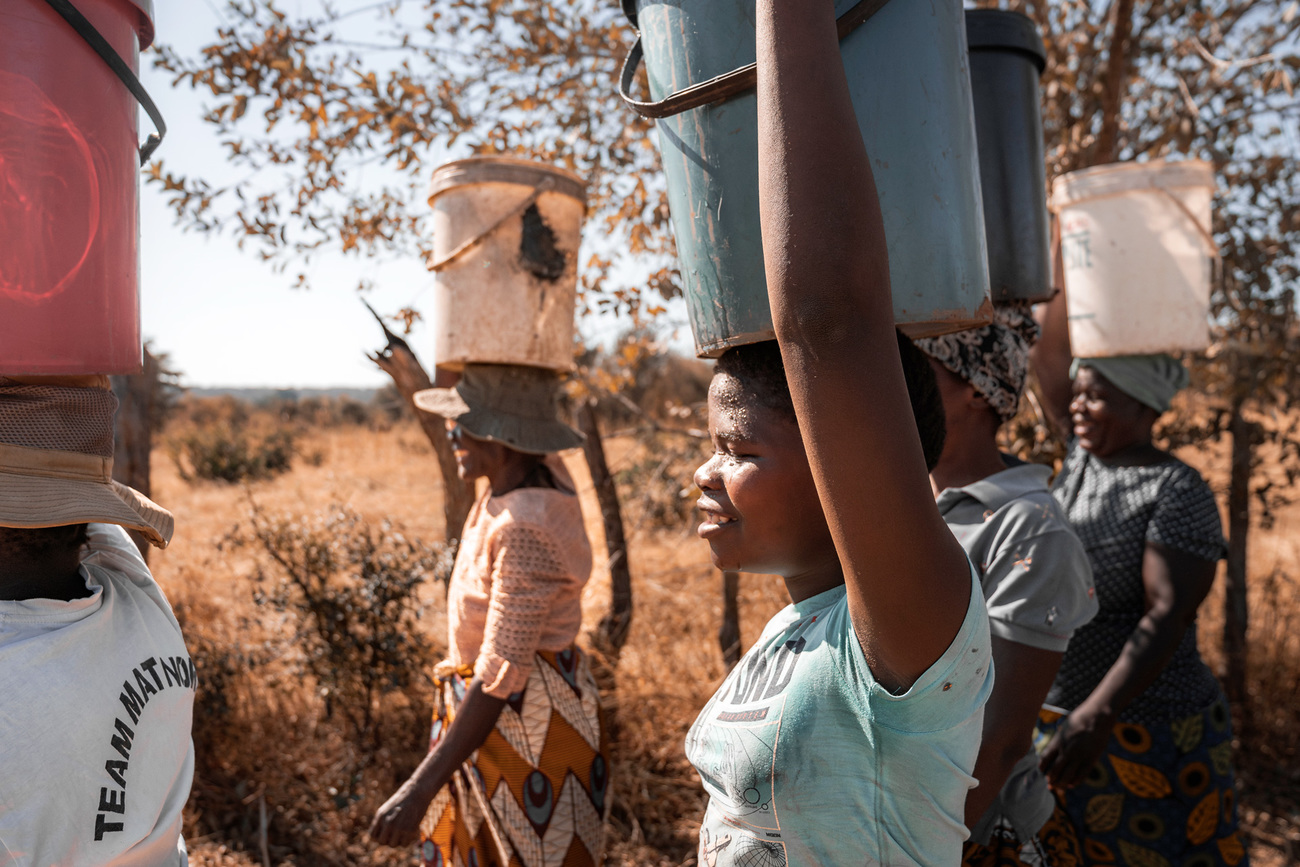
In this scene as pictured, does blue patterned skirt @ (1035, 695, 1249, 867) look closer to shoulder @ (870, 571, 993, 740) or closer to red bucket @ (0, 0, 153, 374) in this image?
shoulder @ (870, 571, 993, 740)

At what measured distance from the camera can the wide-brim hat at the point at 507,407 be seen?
2.49m

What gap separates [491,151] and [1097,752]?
3089 mm

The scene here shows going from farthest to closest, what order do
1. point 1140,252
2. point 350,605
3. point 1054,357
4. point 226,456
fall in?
point 226,456, point 350,605, point 1054,357, point 1140,252

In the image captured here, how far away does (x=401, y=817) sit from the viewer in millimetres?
2006

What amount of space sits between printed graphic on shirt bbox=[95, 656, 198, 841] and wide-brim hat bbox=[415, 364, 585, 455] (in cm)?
119

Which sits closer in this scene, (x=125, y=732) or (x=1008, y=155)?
(x=125, y=732)

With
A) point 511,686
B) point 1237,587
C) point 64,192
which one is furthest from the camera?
point 1237,587

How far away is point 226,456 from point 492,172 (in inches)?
520

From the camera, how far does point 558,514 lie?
239 centimetres

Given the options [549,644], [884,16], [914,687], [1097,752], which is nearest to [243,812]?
[549,644]

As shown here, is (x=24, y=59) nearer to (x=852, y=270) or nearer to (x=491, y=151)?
(x=852, y=270)

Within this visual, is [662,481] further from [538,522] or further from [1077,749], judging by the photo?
[1077,749]

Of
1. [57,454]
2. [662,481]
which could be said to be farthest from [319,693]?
[57,454]

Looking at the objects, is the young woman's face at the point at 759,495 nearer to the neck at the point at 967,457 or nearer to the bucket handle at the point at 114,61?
the neck at the point at 967,457
